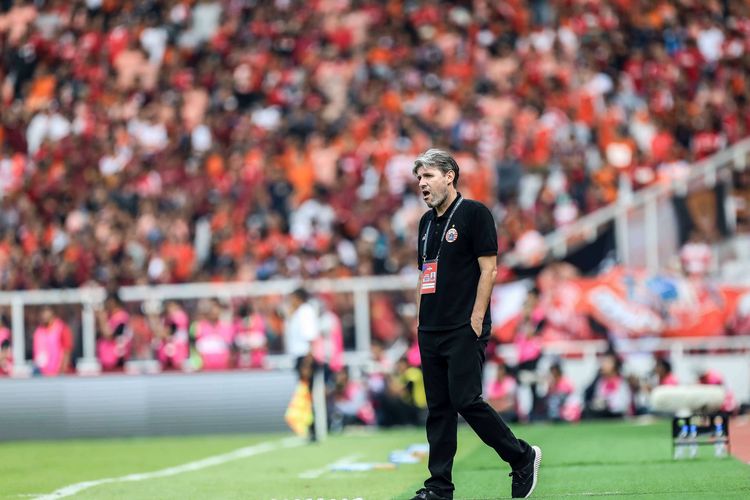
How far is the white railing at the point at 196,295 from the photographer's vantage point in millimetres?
19297

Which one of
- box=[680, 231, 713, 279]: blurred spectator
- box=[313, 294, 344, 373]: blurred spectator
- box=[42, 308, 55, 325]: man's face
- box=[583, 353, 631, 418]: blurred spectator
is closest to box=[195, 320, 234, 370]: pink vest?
box=[313, 294, 344, 373]: blurred spectator

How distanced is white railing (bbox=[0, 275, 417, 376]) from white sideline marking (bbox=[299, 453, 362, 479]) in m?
5.57

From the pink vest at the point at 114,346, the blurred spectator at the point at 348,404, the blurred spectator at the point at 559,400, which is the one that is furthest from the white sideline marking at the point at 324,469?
the pink vest at the point at 114,346

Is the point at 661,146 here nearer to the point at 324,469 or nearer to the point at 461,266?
the point at 324,469

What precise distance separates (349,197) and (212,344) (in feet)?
13.4

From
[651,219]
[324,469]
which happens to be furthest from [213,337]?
[324,469]

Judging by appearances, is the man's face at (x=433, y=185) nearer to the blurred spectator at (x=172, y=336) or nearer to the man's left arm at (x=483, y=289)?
the man's left arm at (x=483, y=289)

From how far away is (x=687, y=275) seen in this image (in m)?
18.7

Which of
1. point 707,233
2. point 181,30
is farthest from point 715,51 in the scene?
point 181,30

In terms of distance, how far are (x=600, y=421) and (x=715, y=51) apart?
8112 mm

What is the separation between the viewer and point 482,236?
25.6ft

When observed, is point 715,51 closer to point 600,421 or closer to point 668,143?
point 668,143

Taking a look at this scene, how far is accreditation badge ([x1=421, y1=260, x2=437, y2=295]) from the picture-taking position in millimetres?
7895

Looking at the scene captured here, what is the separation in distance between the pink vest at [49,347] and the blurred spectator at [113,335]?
547mm
